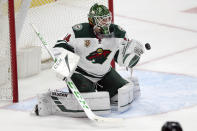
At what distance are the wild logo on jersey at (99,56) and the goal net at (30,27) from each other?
0.48 meters

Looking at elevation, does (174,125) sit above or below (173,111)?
above

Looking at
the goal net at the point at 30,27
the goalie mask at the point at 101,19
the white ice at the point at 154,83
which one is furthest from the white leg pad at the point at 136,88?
the goal net at the point at 30,27

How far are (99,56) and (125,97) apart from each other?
362mm

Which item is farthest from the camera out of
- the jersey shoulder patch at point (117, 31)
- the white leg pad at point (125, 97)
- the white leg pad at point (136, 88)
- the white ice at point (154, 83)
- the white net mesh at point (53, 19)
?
the white net mesh at point (53, 19)

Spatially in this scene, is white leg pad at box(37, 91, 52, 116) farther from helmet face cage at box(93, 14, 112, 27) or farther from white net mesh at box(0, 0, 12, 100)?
helmet face cage at box(93, 14, 112, 27)

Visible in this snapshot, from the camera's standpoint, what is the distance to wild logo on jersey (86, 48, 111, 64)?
402 centimetres

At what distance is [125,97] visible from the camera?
4023 mm

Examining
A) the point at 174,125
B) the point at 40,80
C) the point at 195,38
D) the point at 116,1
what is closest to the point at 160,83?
the point at 40,80

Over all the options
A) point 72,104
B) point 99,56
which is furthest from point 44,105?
point 99,56

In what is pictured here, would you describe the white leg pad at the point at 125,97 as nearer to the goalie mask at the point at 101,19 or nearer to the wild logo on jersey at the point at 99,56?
the wild logo on jersey at the point at 99,56

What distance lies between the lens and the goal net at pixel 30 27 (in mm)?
4434

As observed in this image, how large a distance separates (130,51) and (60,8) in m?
1.35

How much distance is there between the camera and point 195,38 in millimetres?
6484

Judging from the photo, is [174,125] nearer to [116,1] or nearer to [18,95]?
[18,95]
